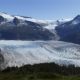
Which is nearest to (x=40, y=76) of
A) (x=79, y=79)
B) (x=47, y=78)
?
(x=47, y=78)

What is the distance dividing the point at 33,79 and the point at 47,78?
29.1ft

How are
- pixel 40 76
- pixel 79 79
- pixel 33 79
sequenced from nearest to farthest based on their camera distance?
1. pixel 79 79
2. pixel 33 79
3. pixel 40 76

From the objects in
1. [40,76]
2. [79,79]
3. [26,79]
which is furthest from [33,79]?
[79,79]

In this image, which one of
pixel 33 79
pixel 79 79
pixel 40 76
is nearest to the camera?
pixel 79 79

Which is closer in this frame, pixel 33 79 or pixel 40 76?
pixel 33 79

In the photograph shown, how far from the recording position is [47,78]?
144m

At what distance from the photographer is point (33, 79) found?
13725 centimetres

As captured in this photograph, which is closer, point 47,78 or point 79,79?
point 79,79

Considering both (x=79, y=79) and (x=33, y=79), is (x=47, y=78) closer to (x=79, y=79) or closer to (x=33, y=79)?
(x=33, y=79)

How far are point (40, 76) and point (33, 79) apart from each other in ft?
43.1

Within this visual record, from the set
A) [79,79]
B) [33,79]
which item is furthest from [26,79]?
[79,79]

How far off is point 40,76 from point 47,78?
7.25 metres

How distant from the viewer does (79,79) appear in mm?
125250

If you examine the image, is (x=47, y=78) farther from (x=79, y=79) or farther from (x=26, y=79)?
(x=79, y=79)
